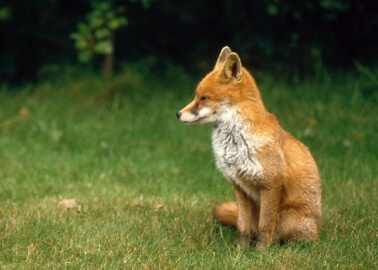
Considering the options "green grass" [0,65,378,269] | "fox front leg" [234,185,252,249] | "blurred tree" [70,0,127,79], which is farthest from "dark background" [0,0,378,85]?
"fox front leg" [234,185,252,249]

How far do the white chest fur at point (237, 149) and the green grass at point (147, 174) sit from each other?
1.72 ft

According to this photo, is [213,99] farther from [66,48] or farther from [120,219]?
[66,48]

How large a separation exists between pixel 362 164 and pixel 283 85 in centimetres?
245

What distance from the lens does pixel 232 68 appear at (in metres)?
4.79

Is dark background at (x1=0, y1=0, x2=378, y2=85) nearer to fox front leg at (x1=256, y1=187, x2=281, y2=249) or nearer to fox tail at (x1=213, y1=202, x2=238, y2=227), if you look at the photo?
fox tail at (x1=213, y1=202, x2=238, y2=227)

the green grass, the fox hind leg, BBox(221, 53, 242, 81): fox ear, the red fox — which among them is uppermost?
BBox(221, 53, 242, 81): fox ear

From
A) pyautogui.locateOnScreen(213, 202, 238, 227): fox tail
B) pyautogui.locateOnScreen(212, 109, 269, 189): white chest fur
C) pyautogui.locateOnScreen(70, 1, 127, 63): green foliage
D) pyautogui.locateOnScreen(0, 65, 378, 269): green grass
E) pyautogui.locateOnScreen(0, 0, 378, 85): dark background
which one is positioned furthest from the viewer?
pyautogui.locateOnScreen(0, 0, 378, 85): dark background

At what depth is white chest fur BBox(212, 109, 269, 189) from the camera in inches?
183

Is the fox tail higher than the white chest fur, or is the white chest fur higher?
the white chest fur

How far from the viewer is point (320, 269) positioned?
4.23 metres

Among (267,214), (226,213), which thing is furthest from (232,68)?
(226,213)

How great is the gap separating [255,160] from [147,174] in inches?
101

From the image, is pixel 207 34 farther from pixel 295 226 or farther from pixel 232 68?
pixel 295 226

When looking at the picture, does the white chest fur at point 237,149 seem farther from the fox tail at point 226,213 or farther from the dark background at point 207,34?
the dark background at point 207,34
